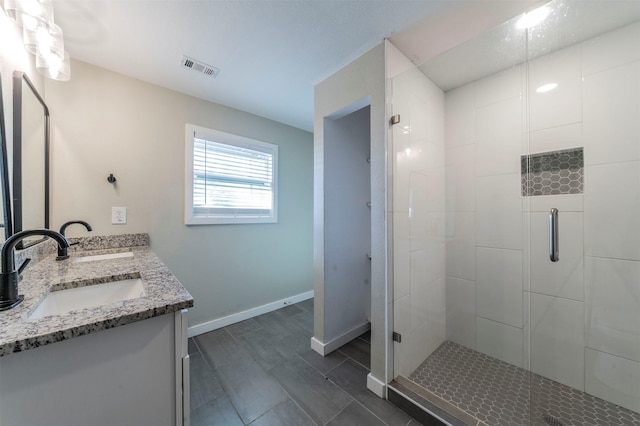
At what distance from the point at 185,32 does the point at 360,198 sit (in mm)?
1821

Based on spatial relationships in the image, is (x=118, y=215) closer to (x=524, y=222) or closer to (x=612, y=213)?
(x=524, y=222)

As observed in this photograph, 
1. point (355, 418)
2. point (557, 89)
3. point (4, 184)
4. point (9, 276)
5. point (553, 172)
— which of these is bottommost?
point (355, 418)

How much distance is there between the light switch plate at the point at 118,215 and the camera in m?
1.83

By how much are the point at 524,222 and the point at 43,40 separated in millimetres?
3098

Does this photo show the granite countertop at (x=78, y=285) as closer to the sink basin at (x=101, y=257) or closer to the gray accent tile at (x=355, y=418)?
the sink basin at (x=101, y=257)

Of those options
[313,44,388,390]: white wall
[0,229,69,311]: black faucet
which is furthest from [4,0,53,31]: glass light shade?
[313,44,388,390]: white wall

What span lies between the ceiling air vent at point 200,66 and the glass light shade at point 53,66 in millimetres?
652

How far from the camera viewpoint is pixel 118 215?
1.85 metres

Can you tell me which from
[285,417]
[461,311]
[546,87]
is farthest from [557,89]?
[285,417]

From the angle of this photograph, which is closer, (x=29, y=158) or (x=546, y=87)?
(x=29, y=158)

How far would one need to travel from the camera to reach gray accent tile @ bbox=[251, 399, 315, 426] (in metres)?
1.28

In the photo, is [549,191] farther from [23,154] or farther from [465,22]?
[23,154]

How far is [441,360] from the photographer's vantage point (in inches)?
70.3

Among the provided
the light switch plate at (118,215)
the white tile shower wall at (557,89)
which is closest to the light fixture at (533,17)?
the white tile shower wall at (557,89)
